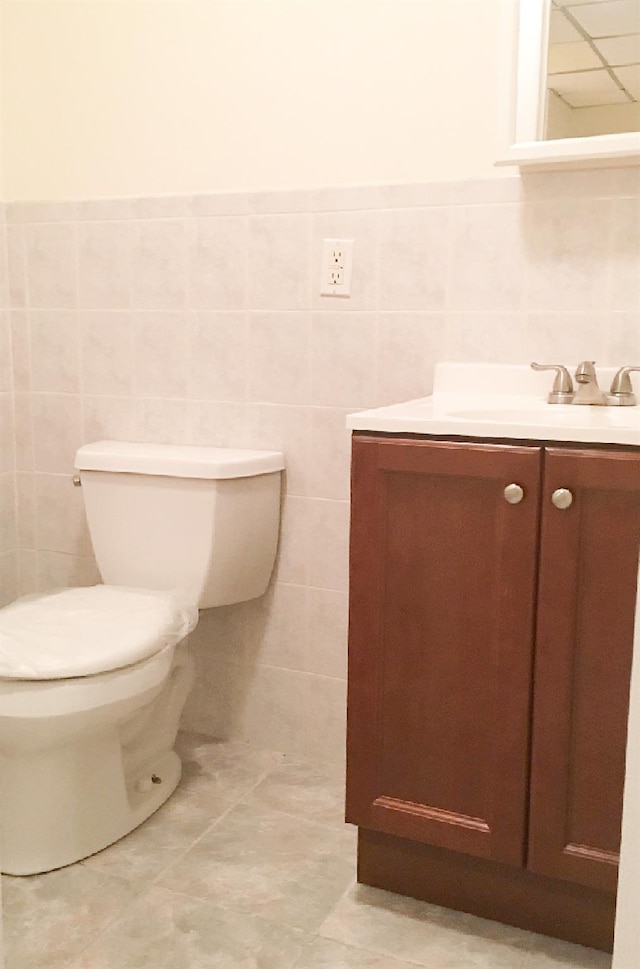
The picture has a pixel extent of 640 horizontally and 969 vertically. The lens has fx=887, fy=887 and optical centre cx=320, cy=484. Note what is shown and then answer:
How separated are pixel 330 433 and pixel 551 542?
2.20 feet

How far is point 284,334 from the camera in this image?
5.98 ft

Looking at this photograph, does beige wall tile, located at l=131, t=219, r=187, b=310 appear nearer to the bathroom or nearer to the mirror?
the bathroom

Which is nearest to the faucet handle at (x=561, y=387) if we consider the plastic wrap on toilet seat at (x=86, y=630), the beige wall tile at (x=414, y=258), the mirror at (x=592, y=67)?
the beige wall tile at (x=414, y=258)

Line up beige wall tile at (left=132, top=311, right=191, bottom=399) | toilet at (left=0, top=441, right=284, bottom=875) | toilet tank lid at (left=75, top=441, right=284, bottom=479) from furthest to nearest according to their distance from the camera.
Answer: beige wall tile at (left=132, top=311, right=191, bottom=399) → toilet tank lid at (left=75, top=441, right=284, bottom=479) → toilet at (left=0, top=441, right=284, bottom=875)

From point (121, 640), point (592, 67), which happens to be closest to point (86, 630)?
point (121, 640)

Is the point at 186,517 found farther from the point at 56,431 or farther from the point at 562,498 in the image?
the point at 562,498

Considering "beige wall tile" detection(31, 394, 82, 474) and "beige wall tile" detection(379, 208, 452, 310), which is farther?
"beige wall tile" detection(31, 394, 82, 474)

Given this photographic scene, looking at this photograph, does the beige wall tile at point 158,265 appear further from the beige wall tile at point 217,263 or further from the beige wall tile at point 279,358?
the beige wall tile at point 279,358

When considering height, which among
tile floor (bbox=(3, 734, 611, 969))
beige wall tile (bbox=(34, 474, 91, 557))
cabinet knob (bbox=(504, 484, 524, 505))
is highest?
cabinet knob (bbox=(504, 484, 524, 505))

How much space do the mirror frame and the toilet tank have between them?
2.45 ft

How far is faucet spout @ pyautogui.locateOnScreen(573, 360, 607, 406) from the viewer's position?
4.92 feet

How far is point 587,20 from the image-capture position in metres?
1.50

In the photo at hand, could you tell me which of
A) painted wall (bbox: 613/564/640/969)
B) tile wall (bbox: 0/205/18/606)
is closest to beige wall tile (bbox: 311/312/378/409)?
tile wall (bbox: 0/205/18/606)

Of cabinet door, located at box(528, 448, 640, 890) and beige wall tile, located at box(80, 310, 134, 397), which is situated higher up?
beige wall tile, located at box(80, 310, 134, 397)
